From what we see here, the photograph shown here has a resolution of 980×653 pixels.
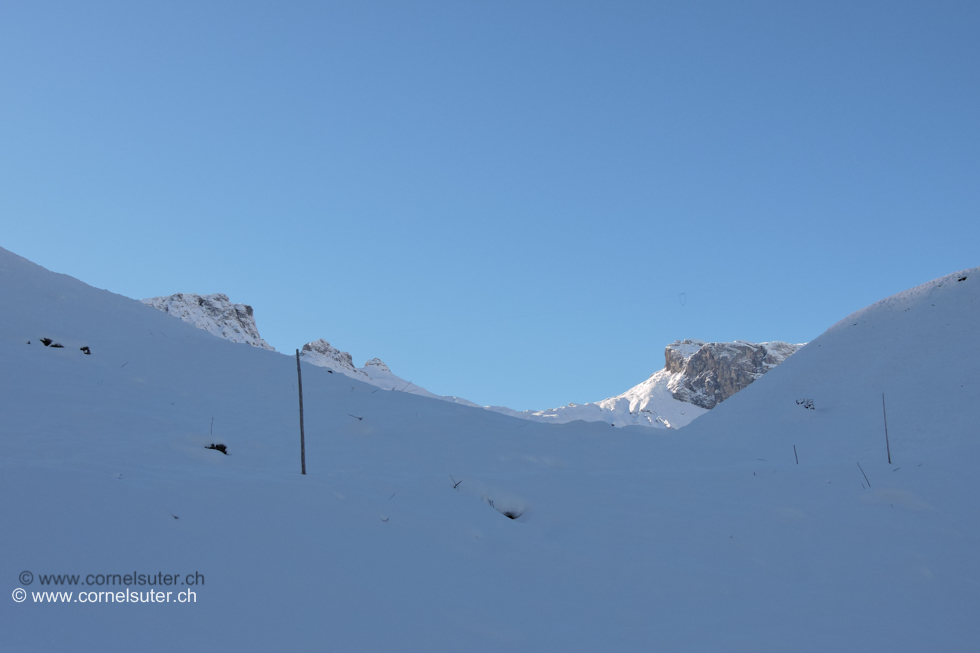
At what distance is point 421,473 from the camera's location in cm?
1178

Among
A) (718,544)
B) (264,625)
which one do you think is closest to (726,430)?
(718,544)

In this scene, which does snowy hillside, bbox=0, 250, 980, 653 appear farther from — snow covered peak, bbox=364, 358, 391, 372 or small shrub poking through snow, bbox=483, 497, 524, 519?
snow covered peak, bbox=364, 358, 391, 372

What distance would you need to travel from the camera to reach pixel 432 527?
28.8ft

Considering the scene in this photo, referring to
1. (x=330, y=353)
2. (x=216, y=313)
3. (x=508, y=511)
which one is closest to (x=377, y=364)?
(x=330, y=353)

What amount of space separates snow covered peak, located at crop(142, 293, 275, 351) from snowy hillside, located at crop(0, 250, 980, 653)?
13249 centimetres

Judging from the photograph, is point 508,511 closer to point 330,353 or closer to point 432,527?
point 432,527

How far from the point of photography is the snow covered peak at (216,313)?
5610 inches

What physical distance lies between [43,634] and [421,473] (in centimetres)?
750

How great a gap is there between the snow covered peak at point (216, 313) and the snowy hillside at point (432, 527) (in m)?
132

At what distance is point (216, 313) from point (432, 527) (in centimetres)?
15824

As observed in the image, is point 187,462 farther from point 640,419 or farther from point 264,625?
point 640,419

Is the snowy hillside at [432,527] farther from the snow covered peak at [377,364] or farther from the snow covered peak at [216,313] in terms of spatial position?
the snow covered peak at [377,364]

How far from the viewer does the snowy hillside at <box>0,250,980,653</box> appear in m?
5.81

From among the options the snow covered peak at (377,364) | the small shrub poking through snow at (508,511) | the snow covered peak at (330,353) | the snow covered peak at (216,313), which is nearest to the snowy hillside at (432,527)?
the small shrub poking through snow at (508,511)
